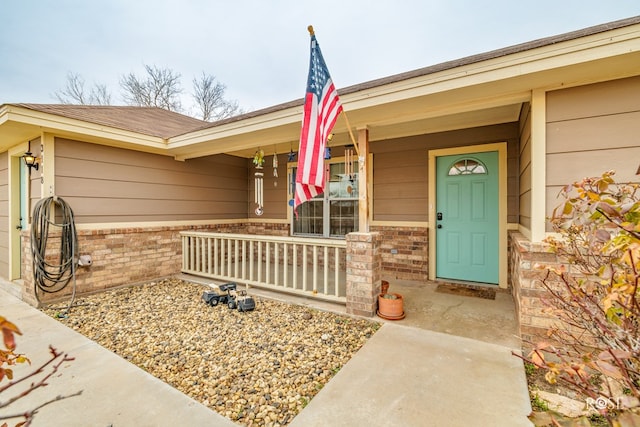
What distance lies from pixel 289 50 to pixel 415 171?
10.1 m

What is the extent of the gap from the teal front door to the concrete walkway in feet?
6.42

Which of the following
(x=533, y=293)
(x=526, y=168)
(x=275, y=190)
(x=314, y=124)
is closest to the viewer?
(x=533, y=293)

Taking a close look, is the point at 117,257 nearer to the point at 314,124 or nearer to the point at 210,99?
the point at 314,124

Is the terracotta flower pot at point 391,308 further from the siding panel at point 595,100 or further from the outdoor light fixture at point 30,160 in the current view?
the outdoor light fixture at point 30,160

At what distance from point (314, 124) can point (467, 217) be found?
3082 millimetres

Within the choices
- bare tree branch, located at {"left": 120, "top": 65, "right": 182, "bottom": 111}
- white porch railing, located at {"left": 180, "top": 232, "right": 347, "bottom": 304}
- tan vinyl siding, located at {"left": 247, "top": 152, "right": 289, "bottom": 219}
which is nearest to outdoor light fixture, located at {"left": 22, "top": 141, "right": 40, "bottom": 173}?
white porch railing, located at {"left": 180, "top": 232, "right": 347, "bottom": 304}

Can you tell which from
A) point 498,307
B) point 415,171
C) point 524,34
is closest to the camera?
point 498,307

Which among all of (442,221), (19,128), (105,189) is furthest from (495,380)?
(19,128)

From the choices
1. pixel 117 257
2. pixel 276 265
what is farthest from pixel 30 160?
pixel 276 265

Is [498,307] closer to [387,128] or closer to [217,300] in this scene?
[387,128]

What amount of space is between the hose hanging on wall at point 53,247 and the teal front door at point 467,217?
540 cm

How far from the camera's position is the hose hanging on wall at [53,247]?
12.1ft

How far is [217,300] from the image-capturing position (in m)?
3.76

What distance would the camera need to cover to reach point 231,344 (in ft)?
8.84
